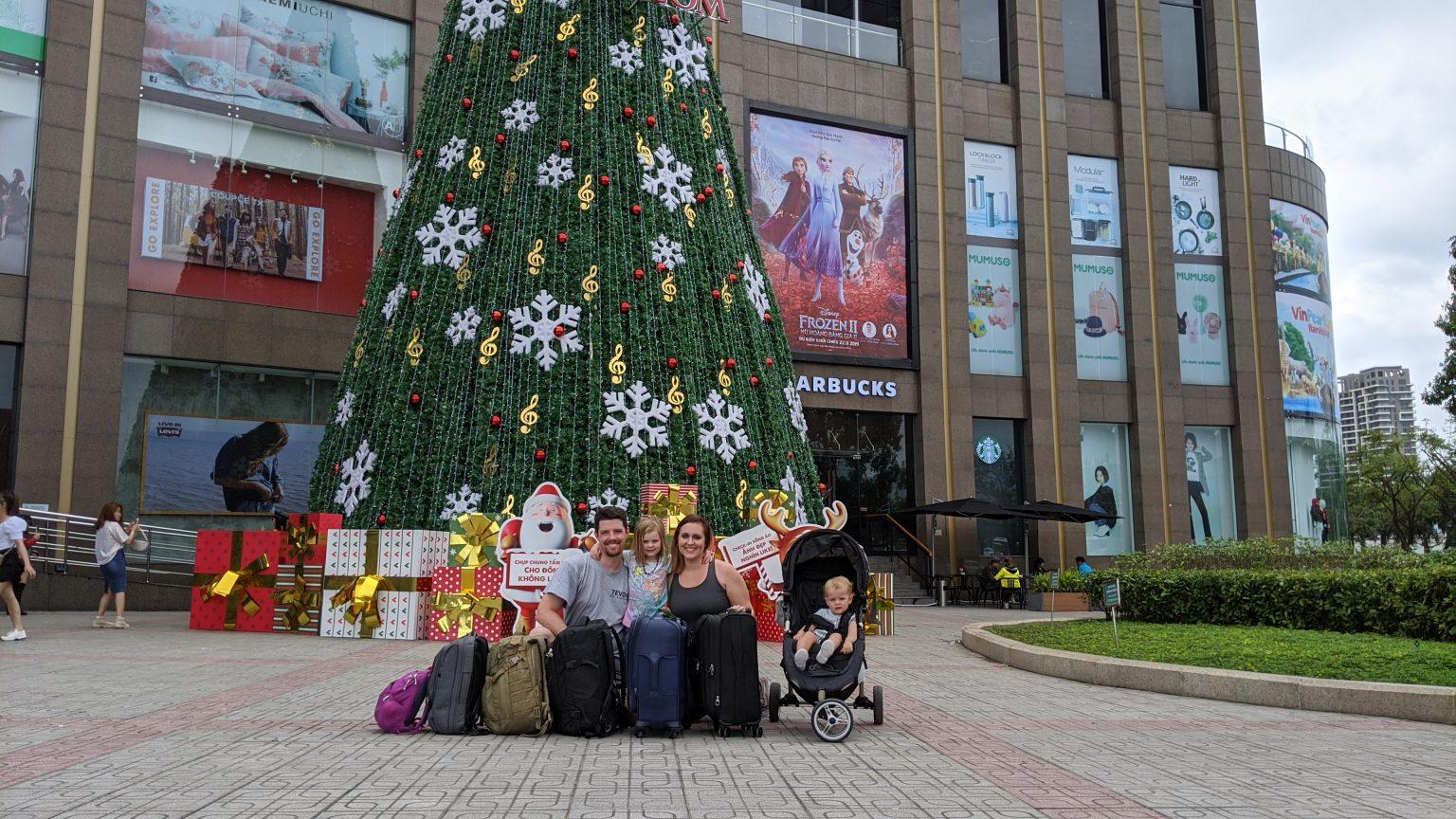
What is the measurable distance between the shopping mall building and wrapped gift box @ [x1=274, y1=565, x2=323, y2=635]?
674 cm

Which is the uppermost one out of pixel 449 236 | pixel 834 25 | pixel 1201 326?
pixel 834 25

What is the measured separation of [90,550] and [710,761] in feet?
52.5

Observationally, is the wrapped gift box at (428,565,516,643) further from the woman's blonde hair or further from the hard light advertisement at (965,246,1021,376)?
the hard light advertisement at (965,246,1021,376)

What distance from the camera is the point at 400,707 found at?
22.6 ft

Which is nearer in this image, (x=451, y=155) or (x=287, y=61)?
(x=451, y=155)

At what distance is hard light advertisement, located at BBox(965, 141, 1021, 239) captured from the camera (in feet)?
98.7

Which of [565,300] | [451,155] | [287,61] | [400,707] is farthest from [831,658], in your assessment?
[287,61]

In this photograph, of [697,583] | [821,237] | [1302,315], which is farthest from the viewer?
[1302,315]

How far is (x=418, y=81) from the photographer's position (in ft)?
75.3

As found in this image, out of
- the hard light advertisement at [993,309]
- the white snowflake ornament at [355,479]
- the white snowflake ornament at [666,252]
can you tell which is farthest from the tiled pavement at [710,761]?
the hard light advertisement at [993,309]

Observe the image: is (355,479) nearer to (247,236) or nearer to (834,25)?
(247,236)

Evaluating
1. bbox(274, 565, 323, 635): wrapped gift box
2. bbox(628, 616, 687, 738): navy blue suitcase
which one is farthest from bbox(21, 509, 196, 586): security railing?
bbox(628, 616, 687, 738): navy blue suitcase

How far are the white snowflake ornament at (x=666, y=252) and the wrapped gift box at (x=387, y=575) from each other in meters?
4.31

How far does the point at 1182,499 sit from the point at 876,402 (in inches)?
359
